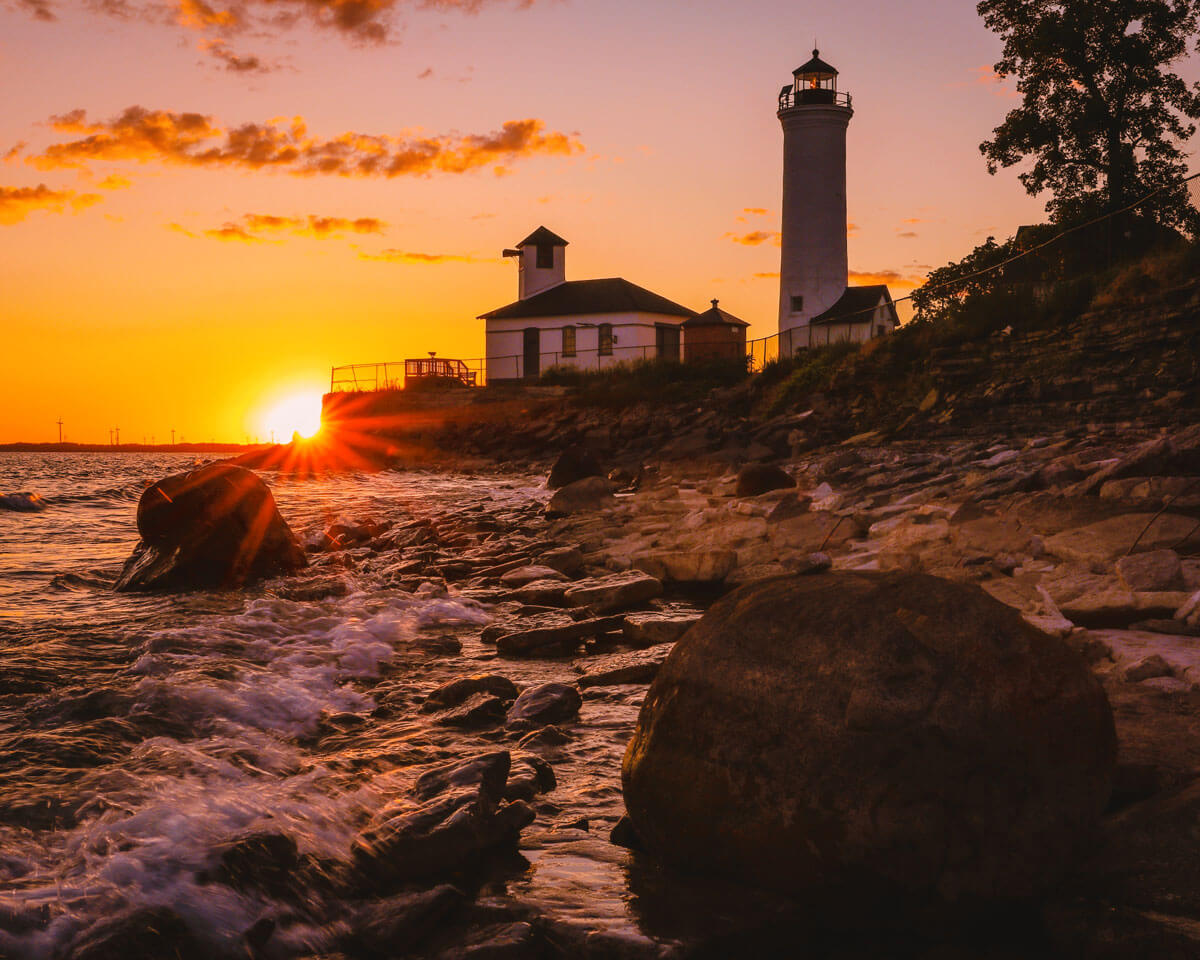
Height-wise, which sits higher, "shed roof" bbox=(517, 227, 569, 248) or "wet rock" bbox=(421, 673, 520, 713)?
"shed roof" bbox=(517, 227, 569, 248)

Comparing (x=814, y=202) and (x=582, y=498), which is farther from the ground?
(x=814, y=202)

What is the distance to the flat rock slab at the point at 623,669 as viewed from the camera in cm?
596

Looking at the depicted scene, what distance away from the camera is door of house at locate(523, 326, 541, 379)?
163ft

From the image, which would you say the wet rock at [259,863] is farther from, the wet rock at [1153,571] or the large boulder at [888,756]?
the wet rock at [1153,571]

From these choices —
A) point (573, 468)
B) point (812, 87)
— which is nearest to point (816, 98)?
point (812, 87)

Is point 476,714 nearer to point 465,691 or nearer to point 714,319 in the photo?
point 465,691

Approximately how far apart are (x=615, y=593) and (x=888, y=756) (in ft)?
17.1

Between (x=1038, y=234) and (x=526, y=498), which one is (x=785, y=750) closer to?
(x=526, y=498)

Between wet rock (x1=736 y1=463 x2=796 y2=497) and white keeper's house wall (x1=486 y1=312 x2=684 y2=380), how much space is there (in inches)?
1294

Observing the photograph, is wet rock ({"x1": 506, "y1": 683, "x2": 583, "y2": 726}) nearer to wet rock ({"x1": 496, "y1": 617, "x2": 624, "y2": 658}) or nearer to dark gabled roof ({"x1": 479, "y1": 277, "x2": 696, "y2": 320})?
wet rock ({"x1": 496, "y1": 617, "x2": 624, "y2": 658})

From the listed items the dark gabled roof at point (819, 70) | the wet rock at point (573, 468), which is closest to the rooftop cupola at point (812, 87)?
the dark gabled roof at point (819, 70)

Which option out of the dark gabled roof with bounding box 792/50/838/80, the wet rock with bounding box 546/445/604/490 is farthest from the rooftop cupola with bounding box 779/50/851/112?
the wet rock with bounding box 546/445/604/490

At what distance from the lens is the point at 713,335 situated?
45.3 metres

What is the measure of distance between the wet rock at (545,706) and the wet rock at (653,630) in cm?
152
